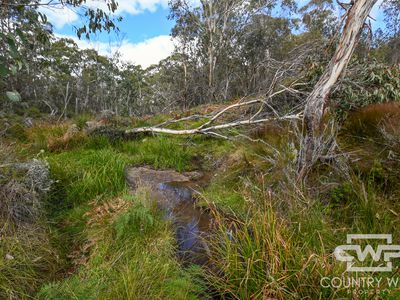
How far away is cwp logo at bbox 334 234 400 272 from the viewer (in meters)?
1.98

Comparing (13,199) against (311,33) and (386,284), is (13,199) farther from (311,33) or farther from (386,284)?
(311,33)

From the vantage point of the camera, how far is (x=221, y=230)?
2328 millimetres

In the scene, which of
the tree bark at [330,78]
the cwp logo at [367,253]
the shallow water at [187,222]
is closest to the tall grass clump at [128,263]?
the shallow water at [187,222]

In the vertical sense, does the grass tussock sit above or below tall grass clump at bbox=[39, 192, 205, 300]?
above

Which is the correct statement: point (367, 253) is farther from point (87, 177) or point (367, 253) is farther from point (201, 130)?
point (201, 130)

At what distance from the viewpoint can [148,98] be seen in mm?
28406

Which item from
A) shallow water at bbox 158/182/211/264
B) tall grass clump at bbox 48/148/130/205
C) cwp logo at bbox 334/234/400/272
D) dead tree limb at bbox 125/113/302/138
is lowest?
shallow water at bbox 158/182/211/264

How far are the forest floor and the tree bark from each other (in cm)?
20

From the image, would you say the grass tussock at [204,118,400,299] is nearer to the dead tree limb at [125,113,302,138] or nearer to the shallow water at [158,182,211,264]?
the shallow water at [158,182,211,264]

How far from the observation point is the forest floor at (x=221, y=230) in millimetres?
2047

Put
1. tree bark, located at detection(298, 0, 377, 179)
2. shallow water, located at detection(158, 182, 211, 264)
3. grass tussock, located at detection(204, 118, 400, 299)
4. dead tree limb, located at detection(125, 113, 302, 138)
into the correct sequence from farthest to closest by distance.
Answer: dead tree limb, located at detection(125, 113, 302, 138) → tree bark, located at detection(298, 0, 377, 179) → shallow water, located at detection(158, 182, 211, 264) → grass tussock, located at detection(204, 118, 400, 299)

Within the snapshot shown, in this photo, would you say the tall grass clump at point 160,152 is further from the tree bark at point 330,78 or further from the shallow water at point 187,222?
the tree bark at point 330,78

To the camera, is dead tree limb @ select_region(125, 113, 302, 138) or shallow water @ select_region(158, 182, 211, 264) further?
dead tree limb @ select_region(125, 113, 302, 138)

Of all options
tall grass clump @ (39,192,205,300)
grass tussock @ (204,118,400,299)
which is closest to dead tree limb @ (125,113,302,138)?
grass tussock @ (204,118,400,299)
